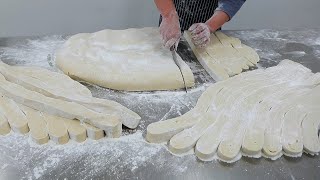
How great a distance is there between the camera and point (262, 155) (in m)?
1.19

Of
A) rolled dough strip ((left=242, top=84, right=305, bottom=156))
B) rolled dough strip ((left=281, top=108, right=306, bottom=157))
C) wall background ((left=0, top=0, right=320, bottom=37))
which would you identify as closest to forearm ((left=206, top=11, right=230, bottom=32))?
rolled dough strip ((left=242, top=84, right=305, bottom=156))

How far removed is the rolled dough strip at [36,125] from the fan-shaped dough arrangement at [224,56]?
787 millimetres

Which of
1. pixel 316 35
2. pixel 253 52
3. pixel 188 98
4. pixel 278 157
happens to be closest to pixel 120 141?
pixel 188 98

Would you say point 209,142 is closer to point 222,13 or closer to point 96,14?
point 222,13

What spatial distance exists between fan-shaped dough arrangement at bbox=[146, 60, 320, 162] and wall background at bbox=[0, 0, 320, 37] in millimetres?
1291

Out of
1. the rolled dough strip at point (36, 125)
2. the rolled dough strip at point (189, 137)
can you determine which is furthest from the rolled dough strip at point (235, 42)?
the rolled dough strip at point (36, 125)

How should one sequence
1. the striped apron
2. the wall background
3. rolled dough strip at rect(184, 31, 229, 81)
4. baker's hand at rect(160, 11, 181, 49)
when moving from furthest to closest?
the wall background, the striped apron, baker's hand at rect(160, 11, 181, 49), rolled dough strip at rect(184, 31, 229, 81)

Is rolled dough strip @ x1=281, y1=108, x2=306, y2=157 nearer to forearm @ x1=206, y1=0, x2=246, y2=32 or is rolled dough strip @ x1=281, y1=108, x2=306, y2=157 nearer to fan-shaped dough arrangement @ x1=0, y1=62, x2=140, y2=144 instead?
fan-shaped dough arrangement @ x1=0, y1=62, x2=140, y2=144

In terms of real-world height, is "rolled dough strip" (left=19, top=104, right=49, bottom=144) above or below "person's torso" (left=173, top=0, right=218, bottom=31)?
below

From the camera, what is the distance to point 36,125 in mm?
1219

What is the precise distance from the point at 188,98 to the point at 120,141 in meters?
0.39

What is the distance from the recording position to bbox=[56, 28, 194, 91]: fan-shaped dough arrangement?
1.50 metres

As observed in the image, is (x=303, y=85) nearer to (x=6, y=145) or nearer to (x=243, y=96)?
(x=243, y=96)

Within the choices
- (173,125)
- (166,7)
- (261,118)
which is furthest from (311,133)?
(166,7)
